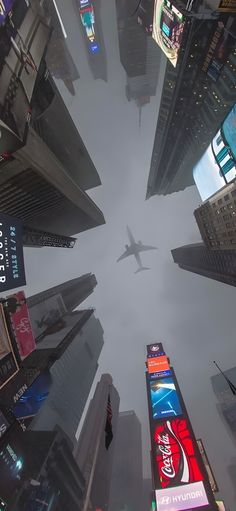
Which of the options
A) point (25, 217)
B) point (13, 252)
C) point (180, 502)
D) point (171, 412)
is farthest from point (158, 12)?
point (180, 502)

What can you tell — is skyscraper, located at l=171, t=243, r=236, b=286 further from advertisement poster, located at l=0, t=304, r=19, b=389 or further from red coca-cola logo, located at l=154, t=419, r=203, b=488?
advertisement poster, located at l=0, t=304, r=19, b=389

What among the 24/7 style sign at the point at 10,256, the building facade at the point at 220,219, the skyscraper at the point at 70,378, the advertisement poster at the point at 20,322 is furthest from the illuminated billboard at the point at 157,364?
the skyscraper at the point at 70,378

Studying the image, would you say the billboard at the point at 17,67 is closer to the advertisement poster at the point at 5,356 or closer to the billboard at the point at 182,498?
the advertisement poster at the point at 5,356

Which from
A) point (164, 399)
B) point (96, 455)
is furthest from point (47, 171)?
point (96, 455)

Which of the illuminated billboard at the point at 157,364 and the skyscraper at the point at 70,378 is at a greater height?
the illuminated billboard at the point at 157,364

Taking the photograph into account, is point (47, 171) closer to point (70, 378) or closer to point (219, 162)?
point (219, 162)

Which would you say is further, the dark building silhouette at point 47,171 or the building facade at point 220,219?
the building facade at point 220,219

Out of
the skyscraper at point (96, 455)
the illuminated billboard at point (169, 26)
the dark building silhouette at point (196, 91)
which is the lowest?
the skyscraper at point (96, 455)
